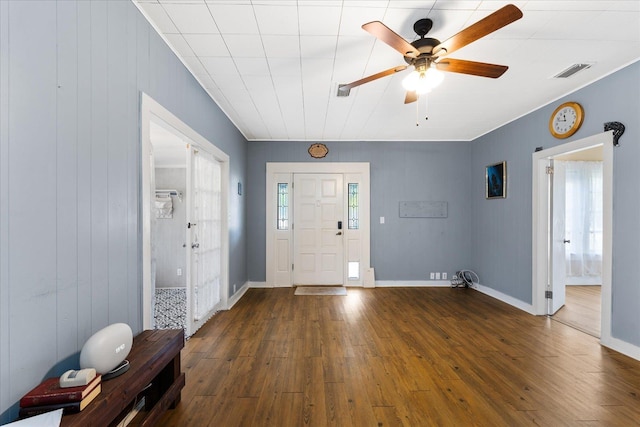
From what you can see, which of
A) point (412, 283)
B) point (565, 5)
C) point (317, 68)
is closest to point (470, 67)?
point (565, 5)

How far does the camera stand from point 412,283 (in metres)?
5.21

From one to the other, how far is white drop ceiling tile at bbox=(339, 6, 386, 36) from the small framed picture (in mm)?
3415

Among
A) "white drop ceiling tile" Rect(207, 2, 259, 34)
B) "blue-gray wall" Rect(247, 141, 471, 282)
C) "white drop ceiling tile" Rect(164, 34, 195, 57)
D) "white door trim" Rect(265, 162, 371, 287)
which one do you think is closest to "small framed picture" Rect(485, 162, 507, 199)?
"blue-gray wall" Rect(247, 141, 471, 282)

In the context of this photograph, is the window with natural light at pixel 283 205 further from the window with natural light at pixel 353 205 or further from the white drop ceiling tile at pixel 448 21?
the white drop ceiling tile at pixel 448 21

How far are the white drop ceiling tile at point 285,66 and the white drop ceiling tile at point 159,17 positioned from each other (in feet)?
2.59

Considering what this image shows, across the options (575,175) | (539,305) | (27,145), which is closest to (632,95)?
(539,305)

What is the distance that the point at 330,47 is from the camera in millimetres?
2326

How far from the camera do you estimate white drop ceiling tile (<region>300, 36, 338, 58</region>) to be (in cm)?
221

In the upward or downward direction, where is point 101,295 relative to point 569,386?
upward

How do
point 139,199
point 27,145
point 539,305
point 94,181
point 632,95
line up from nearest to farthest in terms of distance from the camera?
point 27,145 < point 94,181 < point 139,199 < point 632,95 < point 539,305

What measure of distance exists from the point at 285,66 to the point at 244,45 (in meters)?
0.44

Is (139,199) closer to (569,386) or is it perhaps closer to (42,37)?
(42,37)

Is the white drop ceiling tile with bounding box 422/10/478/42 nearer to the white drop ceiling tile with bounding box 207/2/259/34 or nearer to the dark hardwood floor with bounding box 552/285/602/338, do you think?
the white drop ceiling tile with bounding box 207/2/259/34

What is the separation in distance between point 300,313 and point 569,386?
267 cm
